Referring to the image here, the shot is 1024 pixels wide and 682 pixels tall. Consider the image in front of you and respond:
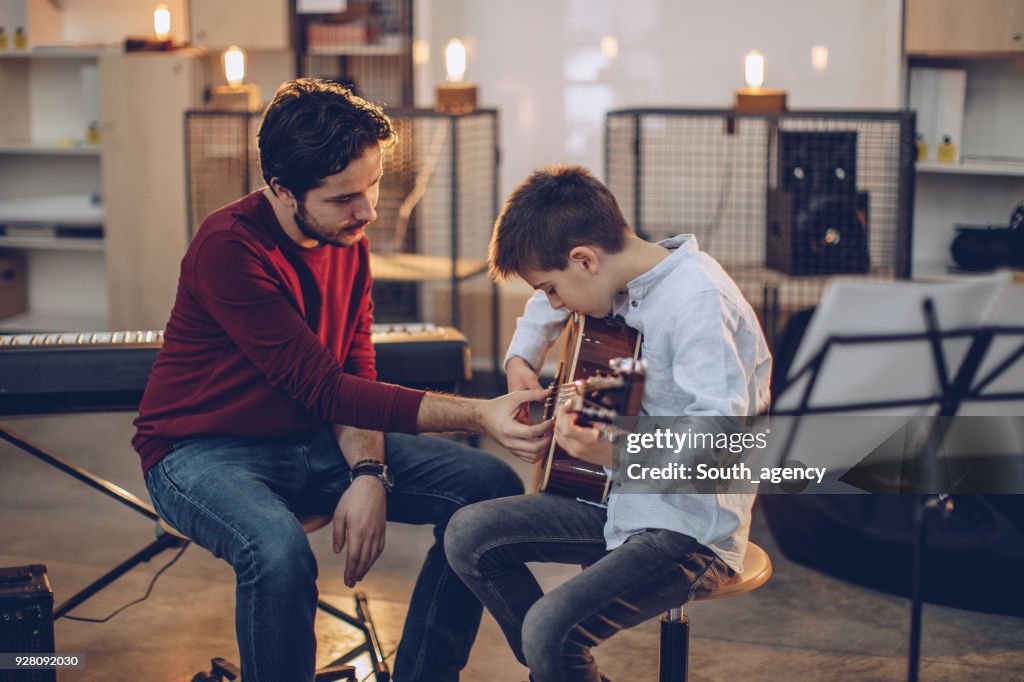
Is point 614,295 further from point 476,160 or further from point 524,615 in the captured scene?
point 476,160

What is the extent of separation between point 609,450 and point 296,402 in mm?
653

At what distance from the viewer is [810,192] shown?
3.21m

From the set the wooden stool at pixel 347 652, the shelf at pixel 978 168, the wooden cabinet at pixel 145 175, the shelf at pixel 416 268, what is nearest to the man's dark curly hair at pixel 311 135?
the wooden stool at pixel 347 652

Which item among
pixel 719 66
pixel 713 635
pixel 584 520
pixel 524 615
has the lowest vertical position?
pixel 713 635

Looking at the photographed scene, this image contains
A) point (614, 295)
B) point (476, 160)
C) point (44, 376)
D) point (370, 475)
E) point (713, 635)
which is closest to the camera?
point (614, 295)

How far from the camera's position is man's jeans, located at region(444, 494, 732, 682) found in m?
1.66

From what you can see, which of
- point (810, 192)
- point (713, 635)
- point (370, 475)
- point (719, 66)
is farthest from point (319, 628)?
point (719, 66)

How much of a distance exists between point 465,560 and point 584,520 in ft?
0.63

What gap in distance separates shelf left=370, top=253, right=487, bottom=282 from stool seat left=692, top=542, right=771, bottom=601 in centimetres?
199

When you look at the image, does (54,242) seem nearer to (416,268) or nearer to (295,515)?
(416,268)

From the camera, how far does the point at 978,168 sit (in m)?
3.73

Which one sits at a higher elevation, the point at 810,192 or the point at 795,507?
the point at 810,192

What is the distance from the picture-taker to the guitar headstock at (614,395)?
158 centimetres

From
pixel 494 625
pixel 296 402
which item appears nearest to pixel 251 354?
pixel 296 402
